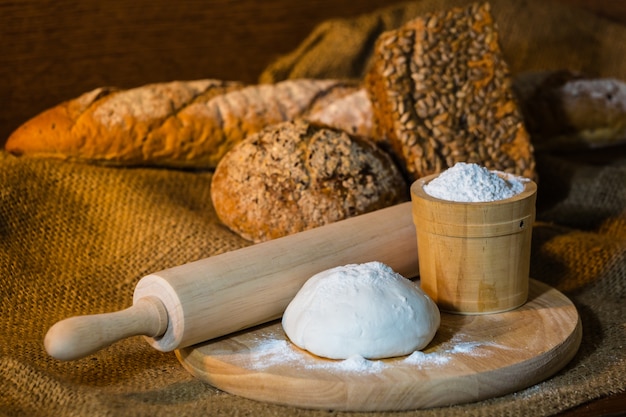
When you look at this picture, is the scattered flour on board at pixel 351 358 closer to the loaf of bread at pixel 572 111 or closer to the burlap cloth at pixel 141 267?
the burlap cloth at pixel 141 267

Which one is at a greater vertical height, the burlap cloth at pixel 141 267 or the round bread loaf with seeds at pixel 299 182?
the round bread loaf with seeds at pixel 299 182

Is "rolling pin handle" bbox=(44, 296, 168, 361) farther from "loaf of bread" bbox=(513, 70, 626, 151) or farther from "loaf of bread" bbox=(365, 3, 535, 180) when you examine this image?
"loaf of bread" bbox=(513, 70, 626, 151)

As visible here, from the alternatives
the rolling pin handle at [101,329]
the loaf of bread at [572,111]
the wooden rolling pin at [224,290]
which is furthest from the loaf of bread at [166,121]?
the rolling pin handle at [101,329]

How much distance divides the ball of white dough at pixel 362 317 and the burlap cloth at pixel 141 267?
98 millimetres

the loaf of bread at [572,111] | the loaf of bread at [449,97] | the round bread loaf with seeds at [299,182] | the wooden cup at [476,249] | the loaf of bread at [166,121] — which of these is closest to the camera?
the wooden cup at [476,249]

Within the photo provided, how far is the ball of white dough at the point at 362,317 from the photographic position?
42.9 inches

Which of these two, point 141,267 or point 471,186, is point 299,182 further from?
point 471,186

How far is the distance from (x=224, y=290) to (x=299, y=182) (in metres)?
0.46

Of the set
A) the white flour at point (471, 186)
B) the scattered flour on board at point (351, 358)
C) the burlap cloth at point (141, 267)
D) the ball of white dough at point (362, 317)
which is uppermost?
the white flour at point (471, 186)

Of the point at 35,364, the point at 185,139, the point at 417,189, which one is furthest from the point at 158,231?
the point at 417,189

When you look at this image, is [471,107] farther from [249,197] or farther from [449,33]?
[249,197]

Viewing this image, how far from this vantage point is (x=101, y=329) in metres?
1.08

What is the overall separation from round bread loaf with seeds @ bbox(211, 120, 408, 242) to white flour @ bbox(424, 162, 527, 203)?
0.34m

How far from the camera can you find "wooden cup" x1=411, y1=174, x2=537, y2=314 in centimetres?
122
